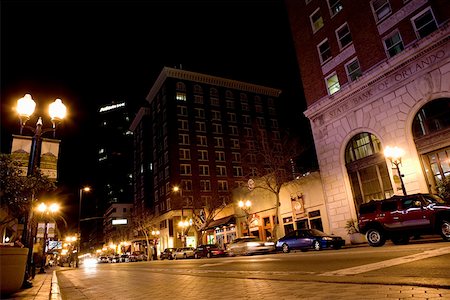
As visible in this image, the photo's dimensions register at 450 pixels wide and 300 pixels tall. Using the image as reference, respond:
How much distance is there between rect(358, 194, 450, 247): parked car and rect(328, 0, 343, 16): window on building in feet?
62.0

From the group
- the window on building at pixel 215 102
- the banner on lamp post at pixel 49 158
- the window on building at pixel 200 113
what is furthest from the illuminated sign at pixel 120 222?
the banner on lamp post at pixel 49 158

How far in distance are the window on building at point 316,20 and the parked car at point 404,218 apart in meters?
19.7

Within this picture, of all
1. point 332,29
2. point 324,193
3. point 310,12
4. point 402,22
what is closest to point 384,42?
point 402,22

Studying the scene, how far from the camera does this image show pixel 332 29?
2792cm

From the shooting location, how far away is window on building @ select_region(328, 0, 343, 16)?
27.5m

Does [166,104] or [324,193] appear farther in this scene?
[166,104]

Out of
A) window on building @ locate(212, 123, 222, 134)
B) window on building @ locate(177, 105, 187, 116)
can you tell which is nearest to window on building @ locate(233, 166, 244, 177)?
window on building @ locate(212, 123, 222, 134)

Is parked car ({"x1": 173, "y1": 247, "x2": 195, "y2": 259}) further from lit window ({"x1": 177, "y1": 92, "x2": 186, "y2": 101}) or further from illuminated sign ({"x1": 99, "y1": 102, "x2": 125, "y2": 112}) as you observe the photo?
illuminated sign ({"x1": 99, "y1": 102, "x2": 125, "y2": 112})

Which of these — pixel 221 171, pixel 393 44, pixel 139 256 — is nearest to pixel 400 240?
pixel 393 44

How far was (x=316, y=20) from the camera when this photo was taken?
30.1 meters

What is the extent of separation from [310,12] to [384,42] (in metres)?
9.31

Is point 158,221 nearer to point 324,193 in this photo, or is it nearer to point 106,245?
point 324,193

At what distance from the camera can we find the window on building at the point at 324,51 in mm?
28503

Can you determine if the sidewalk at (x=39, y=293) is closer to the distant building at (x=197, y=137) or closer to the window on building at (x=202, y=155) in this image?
the distant building at (x=197, y=137)
